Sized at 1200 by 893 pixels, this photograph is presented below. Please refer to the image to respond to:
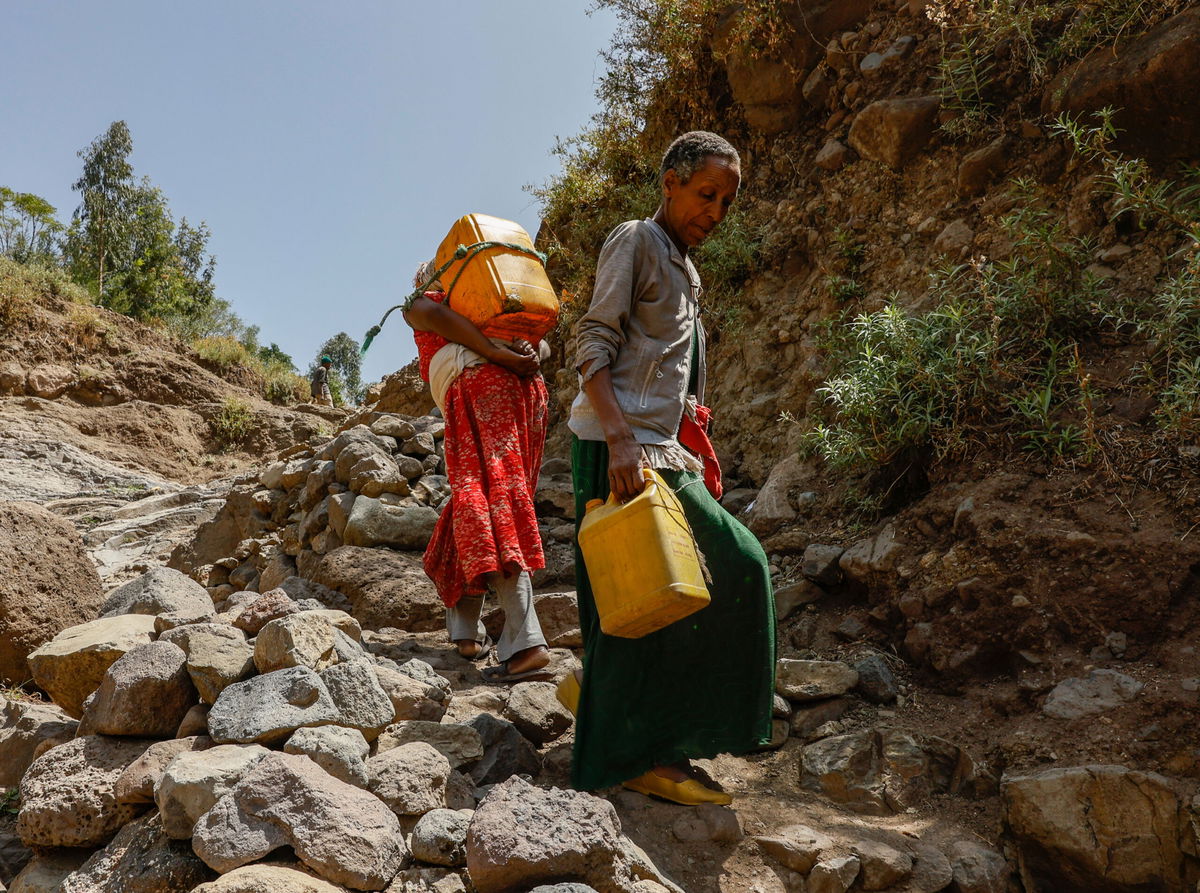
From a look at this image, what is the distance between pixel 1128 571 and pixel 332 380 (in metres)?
21.8

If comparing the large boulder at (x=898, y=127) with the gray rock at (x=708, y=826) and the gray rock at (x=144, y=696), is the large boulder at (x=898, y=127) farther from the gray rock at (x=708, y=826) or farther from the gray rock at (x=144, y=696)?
the gray rock at (x=144, y=696)

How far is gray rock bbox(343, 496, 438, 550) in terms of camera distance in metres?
4.70

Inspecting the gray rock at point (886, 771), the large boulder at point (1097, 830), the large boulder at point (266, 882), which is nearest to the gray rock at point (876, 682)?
the gray rock at point (886, 771)

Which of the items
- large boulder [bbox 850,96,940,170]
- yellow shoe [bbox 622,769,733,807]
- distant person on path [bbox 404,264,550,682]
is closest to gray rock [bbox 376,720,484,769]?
yellow shoe [bbox 622,769,733,807]

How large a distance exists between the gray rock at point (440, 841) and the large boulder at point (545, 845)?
0.31 ft

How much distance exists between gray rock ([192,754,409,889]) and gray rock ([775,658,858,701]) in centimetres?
148

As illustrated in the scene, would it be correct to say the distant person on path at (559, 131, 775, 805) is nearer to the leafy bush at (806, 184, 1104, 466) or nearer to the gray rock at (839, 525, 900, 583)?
the gray rock at (839, 525, 900, 583)

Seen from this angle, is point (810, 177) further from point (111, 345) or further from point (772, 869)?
point (111, 345)

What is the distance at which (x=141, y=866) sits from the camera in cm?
194

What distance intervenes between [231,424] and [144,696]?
1231 centimetres

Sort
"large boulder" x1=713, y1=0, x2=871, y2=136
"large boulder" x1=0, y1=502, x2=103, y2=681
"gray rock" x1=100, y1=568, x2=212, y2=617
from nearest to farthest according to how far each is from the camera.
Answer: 1. "large boulder" x1=0, y1=502, x2=103, y2=681
2. "gray rock" x1=100, y1=568, x2=212, y2=617
3. "large boulder" x1=713, y1=0, x2=871, y2=136

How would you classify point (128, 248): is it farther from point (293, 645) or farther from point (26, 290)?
point (293, 645)

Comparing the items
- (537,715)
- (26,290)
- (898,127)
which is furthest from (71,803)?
(26,290)

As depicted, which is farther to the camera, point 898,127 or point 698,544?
point 898,127
